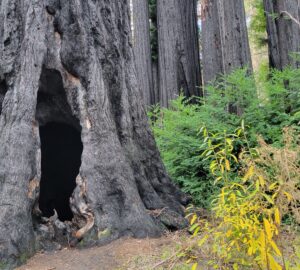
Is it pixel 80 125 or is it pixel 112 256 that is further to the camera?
pixel 80 125

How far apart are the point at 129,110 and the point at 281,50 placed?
7465 mm

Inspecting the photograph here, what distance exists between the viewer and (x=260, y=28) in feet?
53.2

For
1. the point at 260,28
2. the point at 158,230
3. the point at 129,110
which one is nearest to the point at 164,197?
the point at 158,230

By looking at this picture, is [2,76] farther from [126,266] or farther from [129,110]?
[126,266]

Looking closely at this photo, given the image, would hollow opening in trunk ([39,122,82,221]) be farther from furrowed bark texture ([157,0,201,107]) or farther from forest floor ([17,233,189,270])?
furrowed bark texture ([157,0,201,107])

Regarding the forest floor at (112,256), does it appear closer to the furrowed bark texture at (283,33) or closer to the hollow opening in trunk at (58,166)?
the hollow opening in trunk at (58,166)

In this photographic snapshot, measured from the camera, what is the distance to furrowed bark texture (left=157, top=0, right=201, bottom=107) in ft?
42.0

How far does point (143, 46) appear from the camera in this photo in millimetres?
→ 14492

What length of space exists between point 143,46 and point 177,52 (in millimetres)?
1938

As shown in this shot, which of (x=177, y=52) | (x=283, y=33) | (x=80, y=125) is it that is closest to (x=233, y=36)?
(x=283, y=33)

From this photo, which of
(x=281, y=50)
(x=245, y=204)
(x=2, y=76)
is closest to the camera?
(x=245, y=204)

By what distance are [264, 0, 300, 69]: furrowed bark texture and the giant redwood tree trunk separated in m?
4.44

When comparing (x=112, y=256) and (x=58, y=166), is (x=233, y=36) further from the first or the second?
(x=112, y=256)

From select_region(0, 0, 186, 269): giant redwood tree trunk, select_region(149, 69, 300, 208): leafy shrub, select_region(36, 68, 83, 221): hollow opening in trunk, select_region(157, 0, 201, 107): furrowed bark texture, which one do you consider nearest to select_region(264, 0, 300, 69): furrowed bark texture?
select_region(149, 69, 300, 208): leafy shrub
